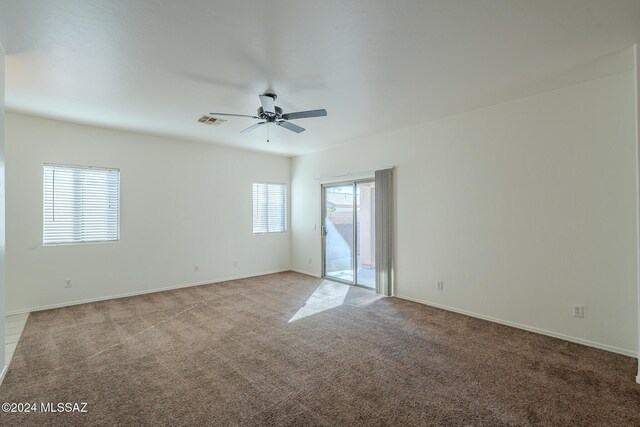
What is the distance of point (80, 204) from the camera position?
15.7 feet

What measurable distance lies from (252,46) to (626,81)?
360 centimetres

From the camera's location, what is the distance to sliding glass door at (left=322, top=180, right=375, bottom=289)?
5.90m

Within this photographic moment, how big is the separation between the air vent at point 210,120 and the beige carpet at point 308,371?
2743mm

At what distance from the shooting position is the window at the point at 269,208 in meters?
6.88

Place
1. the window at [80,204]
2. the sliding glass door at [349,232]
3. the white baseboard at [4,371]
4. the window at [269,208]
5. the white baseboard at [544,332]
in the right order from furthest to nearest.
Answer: the window at [269,208] → the sliding glass door at [349,232] → the window at [80,204] → the white baseboard at [544,332] → the white baseboard at [4,371]

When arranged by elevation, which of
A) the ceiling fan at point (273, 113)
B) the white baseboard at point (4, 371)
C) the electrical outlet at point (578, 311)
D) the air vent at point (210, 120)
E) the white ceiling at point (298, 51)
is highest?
the air vent at point (210, 120)

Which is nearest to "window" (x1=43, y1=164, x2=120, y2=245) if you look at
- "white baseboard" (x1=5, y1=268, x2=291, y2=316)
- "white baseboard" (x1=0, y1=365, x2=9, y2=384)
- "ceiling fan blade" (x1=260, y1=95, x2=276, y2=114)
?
"white baseboard" (x1=5, y1=268, x2=291, y2=316)

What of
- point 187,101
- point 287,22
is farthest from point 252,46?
point 187,101

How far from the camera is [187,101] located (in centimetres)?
375

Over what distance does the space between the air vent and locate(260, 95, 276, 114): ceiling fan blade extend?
1346 millimetres

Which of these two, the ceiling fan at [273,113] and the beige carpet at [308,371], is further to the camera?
the ceiling fan at [273,113]

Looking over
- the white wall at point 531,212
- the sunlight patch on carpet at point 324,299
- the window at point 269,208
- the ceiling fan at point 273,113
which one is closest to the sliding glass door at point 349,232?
the sunlight patch on carpet at point 324,299

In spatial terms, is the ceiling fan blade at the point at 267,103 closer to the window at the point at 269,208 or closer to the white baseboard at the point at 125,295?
the window at the point at 269,208

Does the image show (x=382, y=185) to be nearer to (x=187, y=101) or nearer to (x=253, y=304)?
(x=253, y=304)
